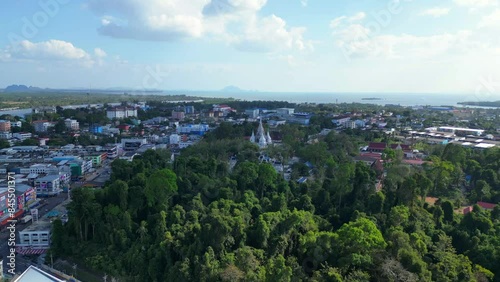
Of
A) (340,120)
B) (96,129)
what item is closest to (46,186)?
(96,129)

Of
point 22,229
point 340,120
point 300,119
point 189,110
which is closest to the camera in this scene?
point 22,229

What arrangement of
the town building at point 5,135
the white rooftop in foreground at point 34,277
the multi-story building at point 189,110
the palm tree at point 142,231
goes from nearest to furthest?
the white rooftop in foreground at point 34,277
the palm tree at point 142,231
the town building at point 5,135
the multi-story building at point 189,110

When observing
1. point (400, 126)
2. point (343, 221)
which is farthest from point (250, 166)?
point (400, 126)

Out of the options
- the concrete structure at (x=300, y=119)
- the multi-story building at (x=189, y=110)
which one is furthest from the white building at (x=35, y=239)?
the multi-story building at (x=189, y=110)

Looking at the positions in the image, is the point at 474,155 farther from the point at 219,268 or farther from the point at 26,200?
the point at 26,200

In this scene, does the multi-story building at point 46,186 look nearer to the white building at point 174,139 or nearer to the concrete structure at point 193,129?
the white building at point 174,139

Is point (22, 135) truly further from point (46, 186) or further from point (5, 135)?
point (46, 186)

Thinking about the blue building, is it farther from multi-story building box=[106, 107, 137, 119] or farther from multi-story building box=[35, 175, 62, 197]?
multi-story building box=[35, 175, 62, 197]
